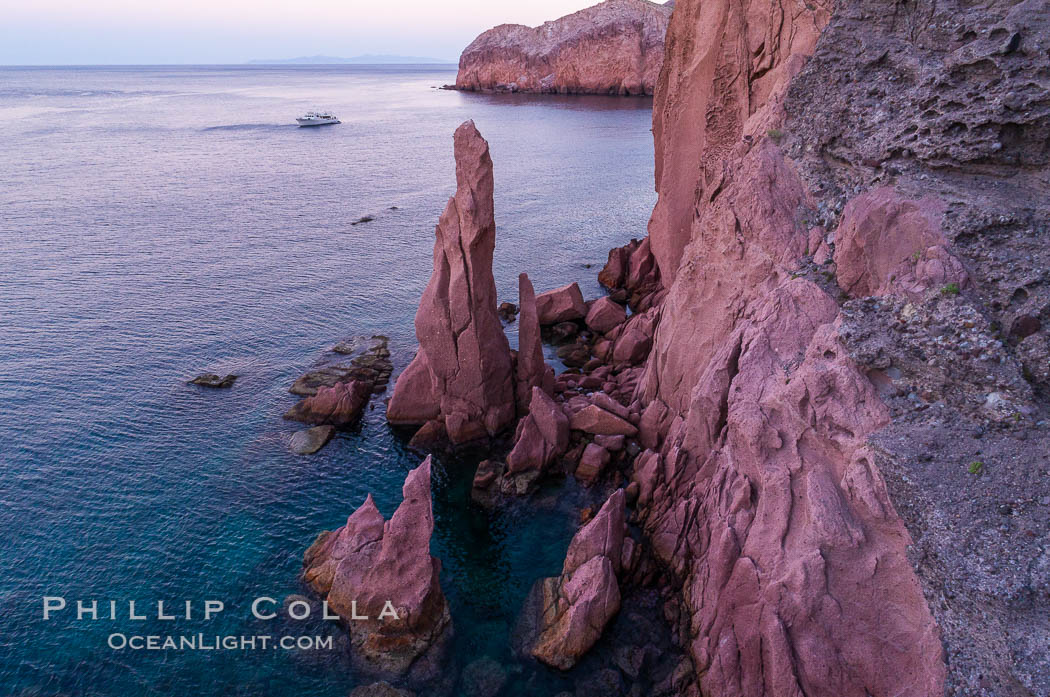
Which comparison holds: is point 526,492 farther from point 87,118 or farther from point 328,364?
point 87,118

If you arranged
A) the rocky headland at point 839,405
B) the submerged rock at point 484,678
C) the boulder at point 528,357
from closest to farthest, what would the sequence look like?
the rocky headland at point 839,405
the submerged rock at point 484,678
the boulder at point 528,357

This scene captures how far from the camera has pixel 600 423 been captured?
99.0 ft

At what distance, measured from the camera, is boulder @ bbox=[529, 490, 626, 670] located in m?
20.5

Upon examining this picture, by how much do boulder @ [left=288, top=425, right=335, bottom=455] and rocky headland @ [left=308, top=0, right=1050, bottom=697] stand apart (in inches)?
328

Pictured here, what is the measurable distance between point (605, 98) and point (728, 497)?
163 m

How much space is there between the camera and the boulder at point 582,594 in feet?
67.2

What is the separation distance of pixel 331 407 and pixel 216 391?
26.0ft

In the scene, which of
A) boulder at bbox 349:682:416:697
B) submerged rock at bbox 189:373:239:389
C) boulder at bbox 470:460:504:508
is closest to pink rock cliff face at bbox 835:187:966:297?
boulder at bbox 470:460:504:508

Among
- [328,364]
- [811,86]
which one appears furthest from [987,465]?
[328,364]

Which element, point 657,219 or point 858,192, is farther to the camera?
point 657,219

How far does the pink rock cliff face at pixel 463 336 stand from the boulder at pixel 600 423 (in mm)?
4575

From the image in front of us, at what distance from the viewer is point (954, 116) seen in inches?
801

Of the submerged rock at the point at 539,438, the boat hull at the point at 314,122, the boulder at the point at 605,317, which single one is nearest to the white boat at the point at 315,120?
the boat hull at the point at 314,122

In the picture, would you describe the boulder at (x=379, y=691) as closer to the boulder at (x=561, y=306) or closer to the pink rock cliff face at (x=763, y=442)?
the pink rock cliff face at (x=763, y=442)
